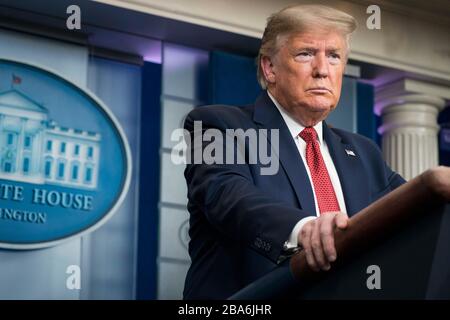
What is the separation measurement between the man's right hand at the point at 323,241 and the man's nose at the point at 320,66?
2.17ft

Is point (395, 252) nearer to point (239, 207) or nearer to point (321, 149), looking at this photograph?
point (239, 207)

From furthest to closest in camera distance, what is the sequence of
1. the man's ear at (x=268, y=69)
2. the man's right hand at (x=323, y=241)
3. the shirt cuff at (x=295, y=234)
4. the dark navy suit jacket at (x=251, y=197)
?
the man's ear at (x=268, y=69)
the dark navy suit jacket at (x=251, y=197)
the shirt cuff at (x=295, y=234)
the man's right hand at (x=323, y=241)

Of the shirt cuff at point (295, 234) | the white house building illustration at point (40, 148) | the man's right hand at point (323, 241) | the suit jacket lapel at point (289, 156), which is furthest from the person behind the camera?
the white house building illustration at point (40, 148)

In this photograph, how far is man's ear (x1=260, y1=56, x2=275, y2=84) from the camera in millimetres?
2096

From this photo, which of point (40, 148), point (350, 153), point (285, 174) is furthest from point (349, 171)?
point (40, 148)

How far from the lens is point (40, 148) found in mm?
5129

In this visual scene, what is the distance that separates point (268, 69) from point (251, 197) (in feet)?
2.04

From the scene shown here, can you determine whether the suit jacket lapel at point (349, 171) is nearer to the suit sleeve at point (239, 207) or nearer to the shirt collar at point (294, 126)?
the shirt collar at point (294, 126)

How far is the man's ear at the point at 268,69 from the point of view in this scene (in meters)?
2.10

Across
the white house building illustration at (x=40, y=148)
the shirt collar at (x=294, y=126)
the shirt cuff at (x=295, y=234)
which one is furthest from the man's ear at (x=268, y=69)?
the white house building illustration at (x=40, y=148)

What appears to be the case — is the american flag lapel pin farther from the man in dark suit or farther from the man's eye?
the man's eye

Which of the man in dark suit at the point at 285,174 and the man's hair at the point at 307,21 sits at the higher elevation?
the man's hair at the point at 307,21

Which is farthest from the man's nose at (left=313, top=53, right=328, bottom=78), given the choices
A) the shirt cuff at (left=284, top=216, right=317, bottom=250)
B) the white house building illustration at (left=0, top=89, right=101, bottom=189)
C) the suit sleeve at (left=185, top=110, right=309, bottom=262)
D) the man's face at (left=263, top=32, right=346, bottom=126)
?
the white house building illustration at (left=0, top=89, right=101, bottom=189)

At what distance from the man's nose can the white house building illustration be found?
128 inches
